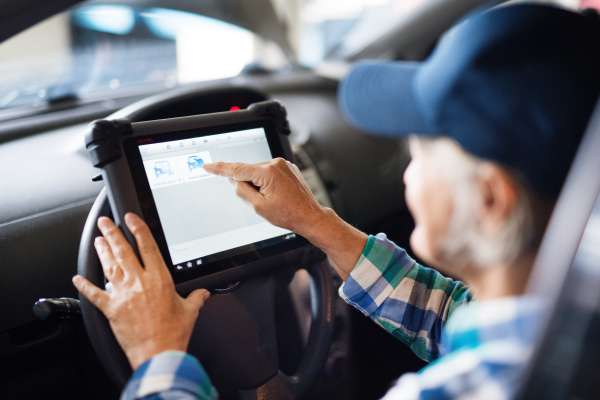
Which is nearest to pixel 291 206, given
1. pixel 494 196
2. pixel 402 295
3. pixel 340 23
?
pixel 402 295

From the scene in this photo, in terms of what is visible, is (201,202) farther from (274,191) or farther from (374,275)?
(374,275)

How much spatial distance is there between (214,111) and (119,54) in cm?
97

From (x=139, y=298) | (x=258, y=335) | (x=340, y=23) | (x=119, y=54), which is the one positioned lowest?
(x=258, y=335)

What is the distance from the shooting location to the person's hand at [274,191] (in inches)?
32.6

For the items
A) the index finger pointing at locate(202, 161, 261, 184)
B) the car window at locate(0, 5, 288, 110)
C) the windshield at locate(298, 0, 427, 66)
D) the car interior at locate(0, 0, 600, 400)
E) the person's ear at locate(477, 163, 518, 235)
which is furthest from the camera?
the windshield at locate(298, 0, 427, 66)

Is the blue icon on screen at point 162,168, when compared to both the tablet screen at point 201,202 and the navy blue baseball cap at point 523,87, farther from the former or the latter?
the navy blue baseball cap at point 523,87

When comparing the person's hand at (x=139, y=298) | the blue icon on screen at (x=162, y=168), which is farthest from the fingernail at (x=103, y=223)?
the blue icon on screen at (x=162, y=168)

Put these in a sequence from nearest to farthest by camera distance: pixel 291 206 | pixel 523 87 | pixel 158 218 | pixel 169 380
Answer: pixel 523 87 < pixel 169 380 < pixel 158 218 < pixel 291 206

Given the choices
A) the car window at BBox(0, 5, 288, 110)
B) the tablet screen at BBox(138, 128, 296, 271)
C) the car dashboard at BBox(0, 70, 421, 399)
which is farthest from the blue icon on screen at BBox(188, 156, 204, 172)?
the car window at BBox(0, 5, 288, 110)

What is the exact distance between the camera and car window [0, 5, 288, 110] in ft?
4.82

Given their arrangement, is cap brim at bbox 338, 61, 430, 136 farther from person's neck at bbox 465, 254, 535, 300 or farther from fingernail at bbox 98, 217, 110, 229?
fingernail at bbox 98, 217, 110, 229

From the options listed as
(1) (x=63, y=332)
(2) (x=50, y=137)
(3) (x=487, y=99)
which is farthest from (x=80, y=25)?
(3) (x=487, y=99)

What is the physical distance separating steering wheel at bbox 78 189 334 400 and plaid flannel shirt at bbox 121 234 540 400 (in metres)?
0.12

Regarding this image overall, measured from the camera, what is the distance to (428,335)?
3.02ft
